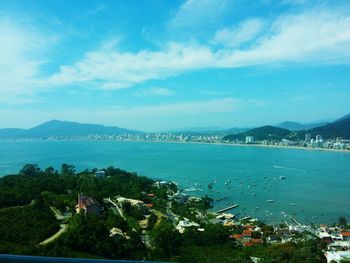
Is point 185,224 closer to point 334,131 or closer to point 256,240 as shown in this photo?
point 256,240

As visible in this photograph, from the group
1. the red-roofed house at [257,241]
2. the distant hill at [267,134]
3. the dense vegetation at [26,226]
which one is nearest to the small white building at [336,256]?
the red-roofed house at [257,241]

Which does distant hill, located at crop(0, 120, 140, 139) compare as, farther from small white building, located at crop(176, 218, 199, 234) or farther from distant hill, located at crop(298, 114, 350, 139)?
small white building, located at crop(176, 218, 199, 234)

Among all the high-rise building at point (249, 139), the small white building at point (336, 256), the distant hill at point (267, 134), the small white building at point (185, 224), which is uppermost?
the distant hill at point (267, 134)

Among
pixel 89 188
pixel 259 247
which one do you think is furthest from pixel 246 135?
pixel 259 247

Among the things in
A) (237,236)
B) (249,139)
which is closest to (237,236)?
(237,236)

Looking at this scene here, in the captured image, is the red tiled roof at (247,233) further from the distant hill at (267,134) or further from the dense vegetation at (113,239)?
the distant hill at (267,134)

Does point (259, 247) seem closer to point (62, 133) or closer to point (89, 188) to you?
point (89, 188)

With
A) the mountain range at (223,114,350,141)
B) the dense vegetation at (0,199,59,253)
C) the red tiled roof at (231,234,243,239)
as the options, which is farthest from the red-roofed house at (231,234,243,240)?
the mountain range at (223,114,350,141)

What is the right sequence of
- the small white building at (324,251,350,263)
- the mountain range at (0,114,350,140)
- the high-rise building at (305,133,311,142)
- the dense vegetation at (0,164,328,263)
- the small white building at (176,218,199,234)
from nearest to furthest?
the dense vegetation at (0,164,328,263)
the small white building at (324,251,350,263)
the small white building at (176,218,199,234)
the high-rise building at (305,133,311,142)
the mountain range at (0,114,350,140)
